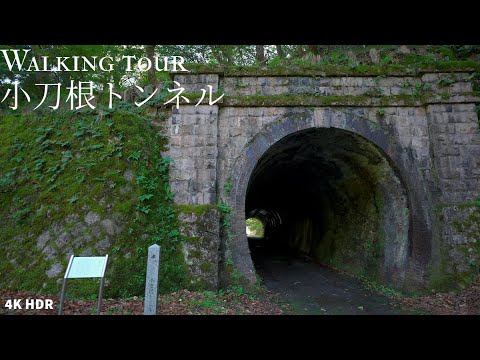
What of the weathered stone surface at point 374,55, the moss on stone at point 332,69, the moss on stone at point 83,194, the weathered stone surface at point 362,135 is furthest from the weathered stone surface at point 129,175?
the weathered stone surface at point 374,55

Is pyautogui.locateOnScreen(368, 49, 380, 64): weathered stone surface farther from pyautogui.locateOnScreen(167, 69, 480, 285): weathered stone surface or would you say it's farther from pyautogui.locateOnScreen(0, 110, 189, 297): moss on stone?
pyautogui.locateOnScreen(0, 110, 189, 297): moss on stone

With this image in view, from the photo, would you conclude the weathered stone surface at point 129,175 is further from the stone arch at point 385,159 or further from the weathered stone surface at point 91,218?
the stone arch at point 385,159

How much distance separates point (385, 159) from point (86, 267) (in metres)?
7.04

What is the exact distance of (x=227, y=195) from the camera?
24.2 ft

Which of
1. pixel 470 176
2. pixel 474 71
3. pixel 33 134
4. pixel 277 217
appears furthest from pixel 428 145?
pixel 277 217

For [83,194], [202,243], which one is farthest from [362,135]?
[83,194]

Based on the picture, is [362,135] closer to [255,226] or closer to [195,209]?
[195,209]

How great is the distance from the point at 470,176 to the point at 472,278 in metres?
2.40

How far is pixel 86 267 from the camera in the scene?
4480 millimetres

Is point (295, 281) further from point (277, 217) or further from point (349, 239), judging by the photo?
point (277, 217)

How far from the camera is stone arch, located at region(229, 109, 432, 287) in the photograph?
7.26m

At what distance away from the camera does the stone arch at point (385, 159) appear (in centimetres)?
726

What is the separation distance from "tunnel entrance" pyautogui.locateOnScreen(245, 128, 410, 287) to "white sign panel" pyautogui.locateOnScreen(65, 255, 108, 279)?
15.3 feet

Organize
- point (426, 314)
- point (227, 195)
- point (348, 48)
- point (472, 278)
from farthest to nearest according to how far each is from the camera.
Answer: point (348, 48), point (227, 195), point (472, 278), point (426, 314)
